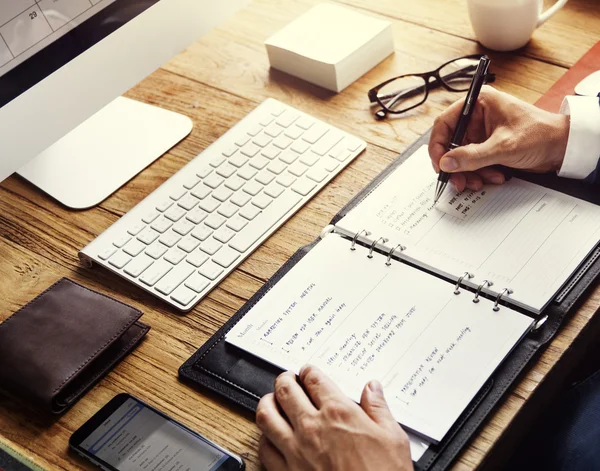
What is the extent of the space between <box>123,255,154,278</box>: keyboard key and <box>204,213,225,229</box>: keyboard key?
0.31ft

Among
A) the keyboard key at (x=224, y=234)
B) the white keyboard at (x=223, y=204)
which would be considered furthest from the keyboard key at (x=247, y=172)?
the keyboard key at (x=224, y=234)

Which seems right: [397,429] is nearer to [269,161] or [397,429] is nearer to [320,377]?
[320,377]

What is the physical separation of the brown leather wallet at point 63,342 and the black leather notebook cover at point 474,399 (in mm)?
98

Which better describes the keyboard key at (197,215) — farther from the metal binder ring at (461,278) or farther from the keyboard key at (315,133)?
the metal binder ring at (461,278)

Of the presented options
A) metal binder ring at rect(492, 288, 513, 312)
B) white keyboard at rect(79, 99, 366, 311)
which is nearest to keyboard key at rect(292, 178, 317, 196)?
white keyboard at rect(79, 99, 366, 311)

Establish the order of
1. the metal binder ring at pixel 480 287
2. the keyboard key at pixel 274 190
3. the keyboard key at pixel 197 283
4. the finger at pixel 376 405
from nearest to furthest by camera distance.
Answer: the finger at pixel 376 405
the metal binder ring at pixel 480 287
the keyboard key at pixel 197 283
the keyboard key at pixel 274 190

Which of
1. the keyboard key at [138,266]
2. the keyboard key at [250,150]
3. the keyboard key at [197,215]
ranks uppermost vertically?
the keyboard key at [250,150]

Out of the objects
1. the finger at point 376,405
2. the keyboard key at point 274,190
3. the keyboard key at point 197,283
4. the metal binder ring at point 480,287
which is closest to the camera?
the finger at point 376,405

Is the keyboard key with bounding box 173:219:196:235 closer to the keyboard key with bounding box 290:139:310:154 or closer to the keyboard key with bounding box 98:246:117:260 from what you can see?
the keyboard key with bounding box 98:246:117:260

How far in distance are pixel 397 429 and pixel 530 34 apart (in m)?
0.76

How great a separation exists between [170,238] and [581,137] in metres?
0.56

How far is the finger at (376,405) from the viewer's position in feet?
2.46

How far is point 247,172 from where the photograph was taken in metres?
1.11

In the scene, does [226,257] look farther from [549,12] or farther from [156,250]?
[549,12]
